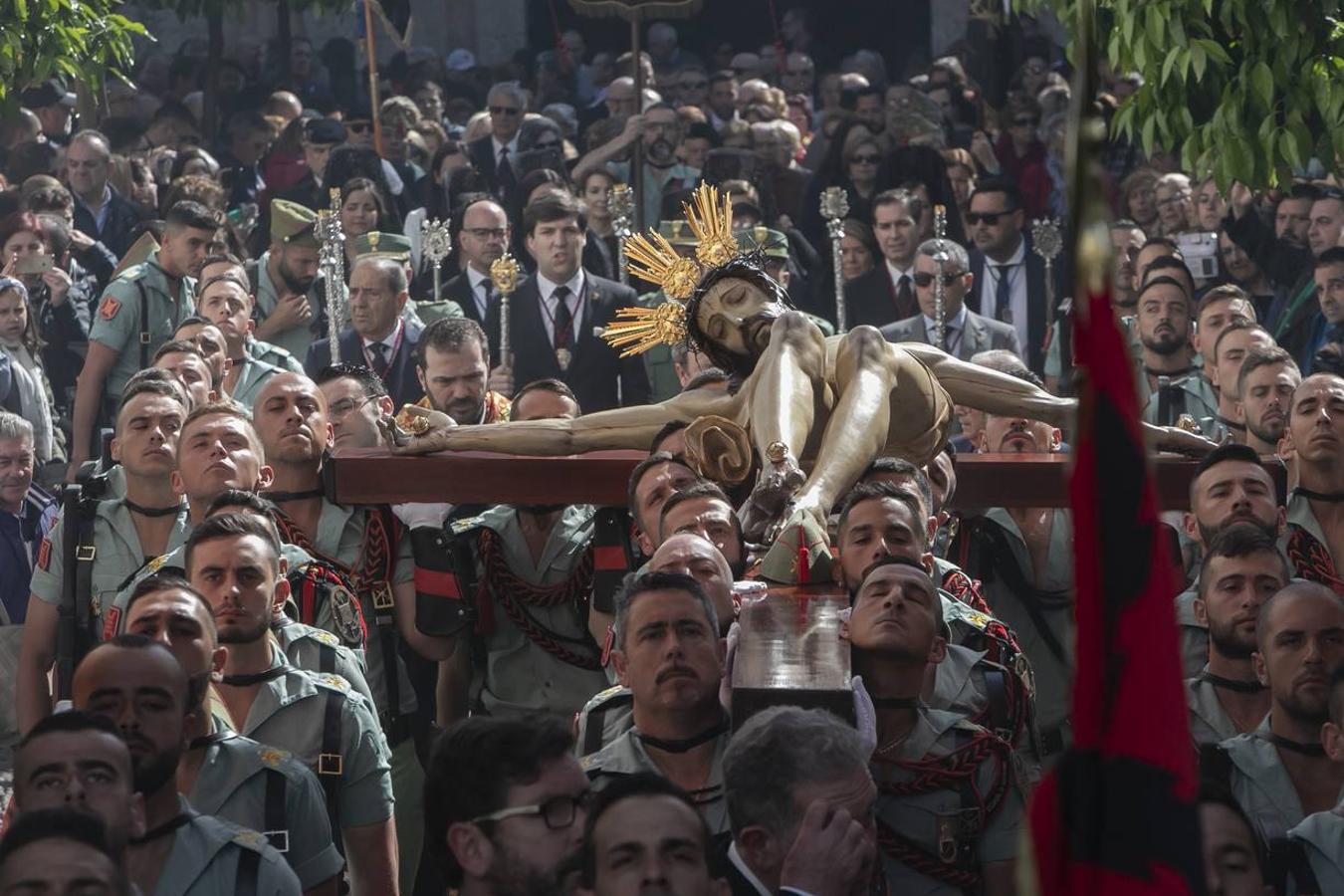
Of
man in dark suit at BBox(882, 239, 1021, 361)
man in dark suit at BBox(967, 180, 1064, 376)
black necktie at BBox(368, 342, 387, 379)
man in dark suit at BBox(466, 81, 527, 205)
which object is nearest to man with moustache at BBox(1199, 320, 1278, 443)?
man in dark suit at BBox(882, 239, 1021, 361)

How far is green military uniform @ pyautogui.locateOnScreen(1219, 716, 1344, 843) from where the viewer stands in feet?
17.6

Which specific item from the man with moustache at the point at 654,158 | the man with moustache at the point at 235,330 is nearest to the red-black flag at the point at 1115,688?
the man with moustache at the point at 235,330

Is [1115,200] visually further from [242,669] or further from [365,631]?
[242,669]

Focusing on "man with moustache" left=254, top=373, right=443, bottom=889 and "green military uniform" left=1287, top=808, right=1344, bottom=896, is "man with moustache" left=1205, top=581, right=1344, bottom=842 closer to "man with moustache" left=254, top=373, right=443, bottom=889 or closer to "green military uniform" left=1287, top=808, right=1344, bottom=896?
"green military uniform" left=1287, top=808, right=1344, bottom=896

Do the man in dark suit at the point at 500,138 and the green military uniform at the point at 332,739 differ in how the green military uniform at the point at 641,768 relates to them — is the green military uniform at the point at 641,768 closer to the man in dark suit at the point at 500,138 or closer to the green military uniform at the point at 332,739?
the green military uniform at the point at 332,739

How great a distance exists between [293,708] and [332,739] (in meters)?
0.12

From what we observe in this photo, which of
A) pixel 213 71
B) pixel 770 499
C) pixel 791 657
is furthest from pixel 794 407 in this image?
pixel 213 71

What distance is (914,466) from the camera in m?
6.65

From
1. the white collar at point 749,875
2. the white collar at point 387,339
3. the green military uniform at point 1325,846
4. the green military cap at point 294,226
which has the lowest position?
the green military uniform at point 1325,846

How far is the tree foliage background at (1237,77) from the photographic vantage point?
8.18 meters

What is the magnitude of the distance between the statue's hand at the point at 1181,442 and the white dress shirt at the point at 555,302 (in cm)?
431

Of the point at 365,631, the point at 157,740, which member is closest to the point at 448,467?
the point at 365,631

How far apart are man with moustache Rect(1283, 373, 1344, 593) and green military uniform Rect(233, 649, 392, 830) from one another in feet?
10.3

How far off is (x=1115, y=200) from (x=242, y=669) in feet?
30.2
